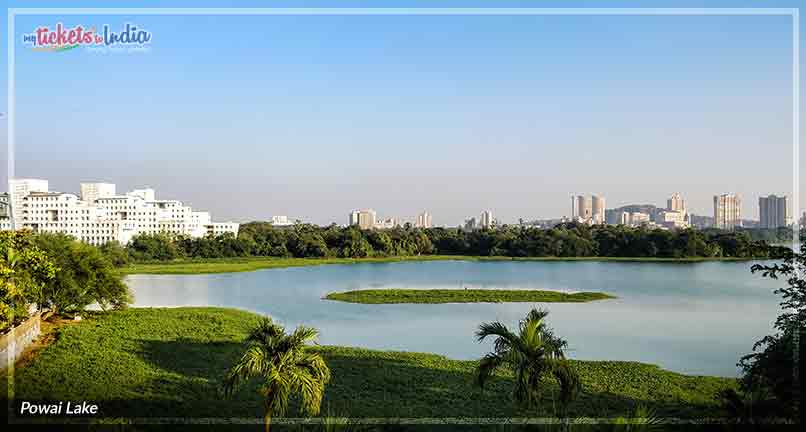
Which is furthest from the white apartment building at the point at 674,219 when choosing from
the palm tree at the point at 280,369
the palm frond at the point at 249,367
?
the palm frond at the point at 249,367

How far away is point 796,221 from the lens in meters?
6.20

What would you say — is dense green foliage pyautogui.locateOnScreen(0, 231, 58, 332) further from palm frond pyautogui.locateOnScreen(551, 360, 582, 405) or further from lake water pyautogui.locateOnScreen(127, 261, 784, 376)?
palm frond pyautogui.locateOnScreen(551, 360, 582, 405)

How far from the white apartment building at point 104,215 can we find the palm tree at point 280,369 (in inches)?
1000

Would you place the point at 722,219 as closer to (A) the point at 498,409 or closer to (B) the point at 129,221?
(A) the point at 498,409

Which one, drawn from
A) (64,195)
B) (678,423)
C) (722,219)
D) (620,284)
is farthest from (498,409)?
(64,195)

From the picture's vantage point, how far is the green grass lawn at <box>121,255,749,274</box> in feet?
104

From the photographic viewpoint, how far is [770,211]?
17.1 m

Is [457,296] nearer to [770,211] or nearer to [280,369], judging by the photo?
[770,211]

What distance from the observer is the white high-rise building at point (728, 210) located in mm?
30109

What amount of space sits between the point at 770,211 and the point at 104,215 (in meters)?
38.4

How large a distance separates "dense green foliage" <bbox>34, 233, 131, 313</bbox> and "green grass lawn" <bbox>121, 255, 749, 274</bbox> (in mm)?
15388

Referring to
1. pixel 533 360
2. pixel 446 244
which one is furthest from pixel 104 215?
pixel 533 360

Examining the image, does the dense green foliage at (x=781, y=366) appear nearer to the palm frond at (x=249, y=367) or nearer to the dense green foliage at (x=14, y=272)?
the palm frond at (x=249, y=367)

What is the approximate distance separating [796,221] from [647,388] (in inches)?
151
